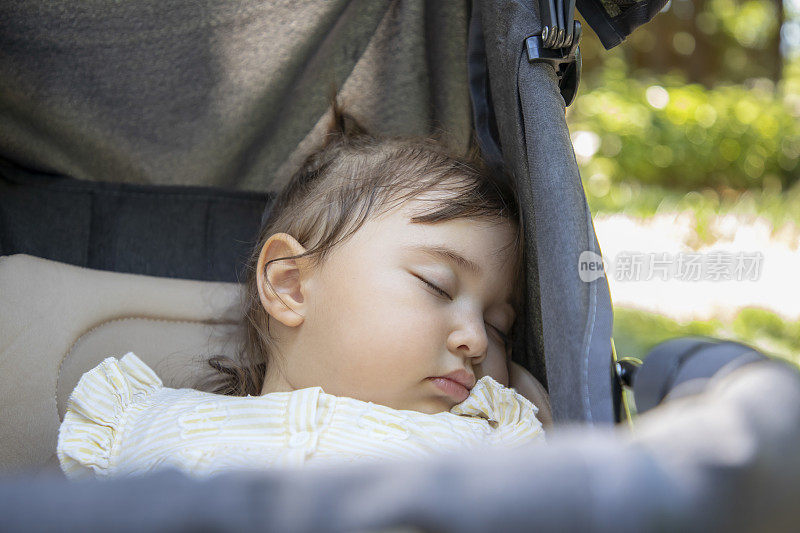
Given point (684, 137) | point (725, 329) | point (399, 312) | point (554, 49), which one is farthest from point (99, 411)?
point (684, 137)

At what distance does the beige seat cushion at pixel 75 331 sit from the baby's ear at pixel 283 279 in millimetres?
226

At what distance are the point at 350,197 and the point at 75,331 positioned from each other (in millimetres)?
630

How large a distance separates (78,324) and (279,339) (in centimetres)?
44

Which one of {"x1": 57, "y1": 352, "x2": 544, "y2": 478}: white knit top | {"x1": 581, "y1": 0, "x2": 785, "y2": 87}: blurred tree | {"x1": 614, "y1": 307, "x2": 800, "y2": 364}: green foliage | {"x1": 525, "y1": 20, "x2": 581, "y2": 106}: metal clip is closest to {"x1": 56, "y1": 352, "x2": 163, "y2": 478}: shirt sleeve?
{"x1": 57, "y1": 352, "x2": 544, "y2": 478}: white knit top

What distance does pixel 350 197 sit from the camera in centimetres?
128

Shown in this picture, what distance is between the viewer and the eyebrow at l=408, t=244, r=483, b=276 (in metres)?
1.17

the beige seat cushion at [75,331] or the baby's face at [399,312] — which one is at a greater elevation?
the baby's face at [399,312]

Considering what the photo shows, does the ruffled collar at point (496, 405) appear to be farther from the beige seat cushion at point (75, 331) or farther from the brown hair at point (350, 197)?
the beige seat cushion at point (75, 331)

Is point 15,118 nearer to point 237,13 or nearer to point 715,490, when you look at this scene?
point 237,13

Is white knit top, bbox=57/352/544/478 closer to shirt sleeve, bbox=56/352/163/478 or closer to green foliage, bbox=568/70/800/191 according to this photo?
shirt sleeve, bbox=56/352/163/478

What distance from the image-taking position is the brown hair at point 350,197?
1249mm

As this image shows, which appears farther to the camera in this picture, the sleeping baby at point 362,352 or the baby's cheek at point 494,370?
the baby's cheek at point 494,370

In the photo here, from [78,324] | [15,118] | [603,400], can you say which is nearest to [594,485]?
[603,400]

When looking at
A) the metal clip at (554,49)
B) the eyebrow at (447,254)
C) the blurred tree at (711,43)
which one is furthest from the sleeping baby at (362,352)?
the blurred tree at (711,43)
